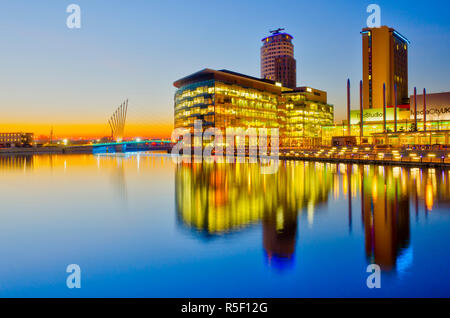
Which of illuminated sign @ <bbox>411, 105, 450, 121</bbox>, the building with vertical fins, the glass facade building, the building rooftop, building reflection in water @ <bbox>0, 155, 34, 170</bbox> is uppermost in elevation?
the building with vertical fins

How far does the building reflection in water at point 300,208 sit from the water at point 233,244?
60 mm

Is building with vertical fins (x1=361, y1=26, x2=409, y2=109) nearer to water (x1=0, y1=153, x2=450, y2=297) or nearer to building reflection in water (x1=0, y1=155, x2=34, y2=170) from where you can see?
building reflection in water (x1=0, y1=155, x2=34, y2=170)

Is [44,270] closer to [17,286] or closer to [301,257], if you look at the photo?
[17,286]

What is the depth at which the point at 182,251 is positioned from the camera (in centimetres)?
1135

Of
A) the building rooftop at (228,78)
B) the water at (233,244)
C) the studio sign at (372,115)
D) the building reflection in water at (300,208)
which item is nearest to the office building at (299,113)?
the building rooftop at (228,78)

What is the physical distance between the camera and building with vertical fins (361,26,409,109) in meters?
142

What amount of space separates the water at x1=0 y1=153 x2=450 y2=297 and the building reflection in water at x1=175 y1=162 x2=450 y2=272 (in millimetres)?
60

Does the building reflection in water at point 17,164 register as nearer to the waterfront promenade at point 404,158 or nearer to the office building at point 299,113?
the waterfront promenade at point 404,158

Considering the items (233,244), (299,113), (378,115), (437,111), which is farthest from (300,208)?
(299,113)

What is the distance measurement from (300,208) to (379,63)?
143497mm

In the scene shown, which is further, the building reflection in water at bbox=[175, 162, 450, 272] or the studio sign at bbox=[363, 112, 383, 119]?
the studio sign at bbox=[363, 112, 383, 119]

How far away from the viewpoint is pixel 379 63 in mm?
142625

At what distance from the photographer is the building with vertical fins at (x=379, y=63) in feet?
465

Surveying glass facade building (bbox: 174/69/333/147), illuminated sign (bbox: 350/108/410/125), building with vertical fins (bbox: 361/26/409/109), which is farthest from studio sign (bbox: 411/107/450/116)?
building with vertical fins (bbox: 361/26/409/109)
